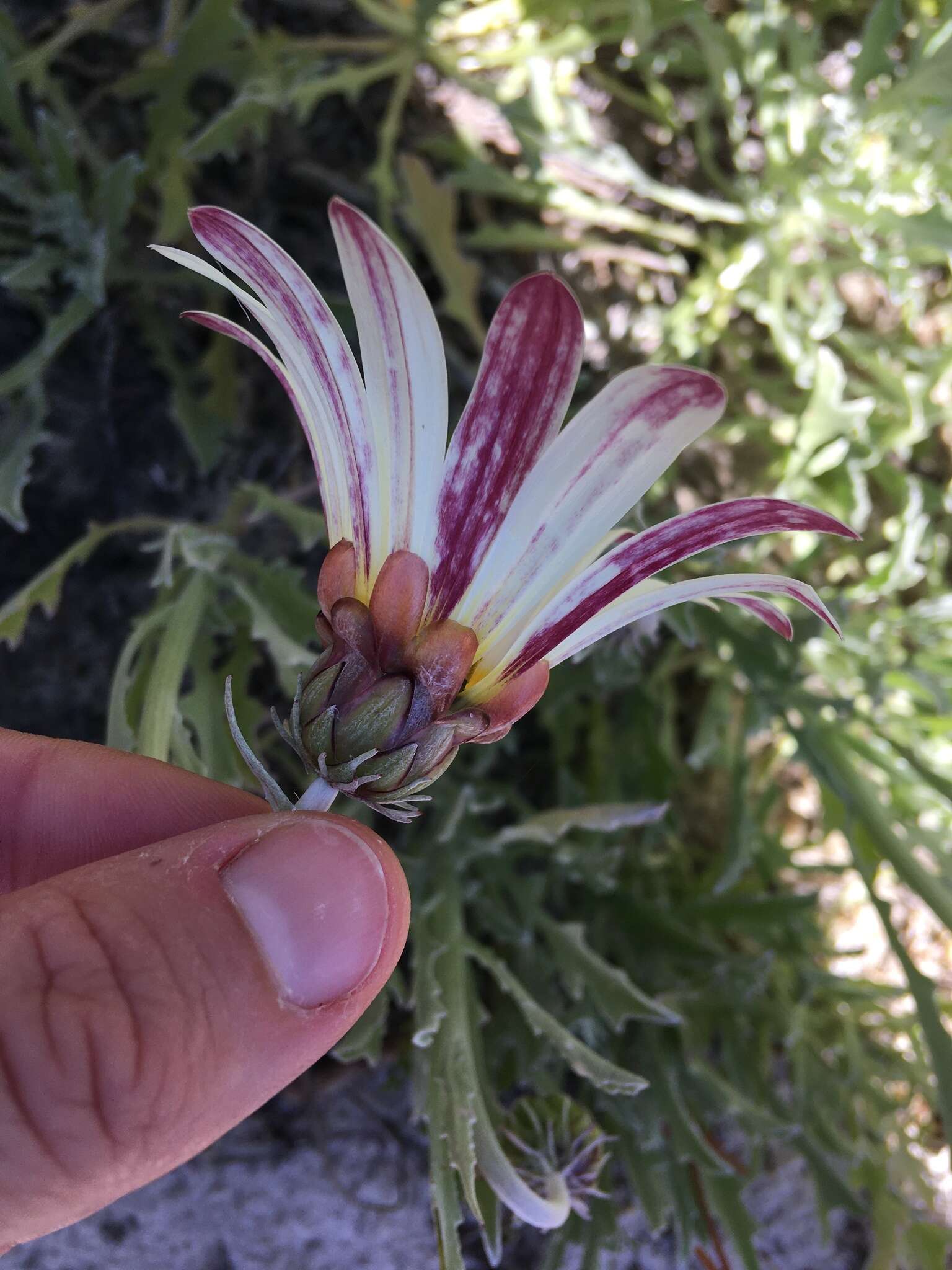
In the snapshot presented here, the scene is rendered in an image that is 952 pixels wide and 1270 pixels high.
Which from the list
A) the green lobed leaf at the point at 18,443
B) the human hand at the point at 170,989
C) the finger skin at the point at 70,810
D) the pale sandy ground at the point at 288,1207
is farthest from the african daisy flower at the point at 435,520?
the pale sandy ground at the point at 288,1207

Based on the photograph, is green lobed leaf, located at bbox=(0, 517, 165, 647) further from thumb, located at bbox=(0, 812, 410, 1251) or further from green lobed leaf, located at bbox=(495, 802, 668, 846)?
green lobed leaf, located at bbox=(495, 802, 668, 846)

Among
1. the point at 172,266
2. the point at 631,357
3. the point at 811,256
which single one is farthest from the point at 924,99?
the point at 172,266

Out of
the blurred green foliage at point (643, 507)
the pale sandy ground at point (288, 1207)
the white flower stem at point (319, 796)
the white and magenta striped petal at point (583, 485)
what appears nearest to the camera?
the white and magenta striped petal at point (583, 485)

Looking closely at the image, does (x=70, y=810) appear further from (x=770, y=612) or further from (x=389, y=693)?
(x=770, y=612)

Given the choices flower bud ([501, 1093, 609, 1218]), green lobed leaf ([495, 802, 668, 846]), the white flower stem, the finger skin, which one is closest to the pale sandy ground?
flower bud ([501, 1093, 609, 1218])

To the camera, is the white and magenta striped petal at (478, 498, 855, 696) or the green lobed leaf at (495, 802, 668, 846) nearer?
the white and magenta striped petal at (478, 498, 855, 696)

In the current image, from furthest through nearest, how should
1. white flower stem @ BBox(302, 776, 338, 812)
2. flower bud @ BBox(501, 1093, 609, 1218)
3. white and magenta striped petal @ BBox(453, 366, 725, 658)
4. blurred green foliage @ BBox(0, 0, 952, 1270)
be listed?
blurred green foliage @ BBox(0, 0, 952, 1270) < flower bud @ BBox(501, 1093, 609, 1218) < white flower stem @ BBox(302, 776, 338, 812) < white and magenta striped petal @ BBox(453, 366, 725, 658)

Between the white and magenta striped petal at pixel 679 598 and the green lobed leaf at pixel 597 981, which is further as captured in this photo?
the green lobed leaf at pixel 597 981

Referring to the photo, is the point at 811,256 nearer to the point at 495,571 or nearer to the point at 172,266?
the point at 172,266

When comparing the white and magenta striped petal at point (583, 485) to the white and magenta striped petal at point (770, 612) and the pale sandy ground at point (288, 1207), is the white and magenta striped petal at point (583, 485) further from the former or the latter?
the pale sandy ground at point (288, 1207)
